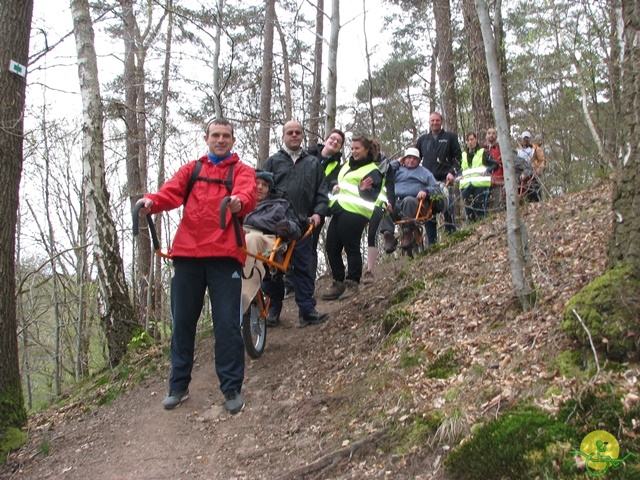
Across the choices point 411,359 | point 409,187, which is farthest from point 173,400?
point 409,187

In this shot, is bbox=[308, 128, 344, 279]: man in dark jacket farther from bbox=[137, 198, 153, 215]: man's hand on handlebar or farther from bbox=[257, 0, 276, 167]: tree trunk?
bbox=[257, 0, 276, 167]: tree trunk

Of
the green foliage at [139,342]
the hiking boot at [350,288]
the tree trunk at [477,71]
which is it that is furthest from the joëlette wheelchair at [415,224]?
the green foliage at [139,342]

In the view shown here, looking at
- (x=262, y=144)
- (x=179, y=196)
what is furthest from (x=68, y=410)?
(x=262, y=144)

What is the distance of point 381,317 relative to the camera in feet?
18.3

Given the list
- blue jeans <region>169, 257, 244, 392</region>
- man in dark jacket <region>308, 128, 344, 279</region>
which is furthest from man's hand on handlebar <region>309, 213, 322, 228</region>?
blue jeans <region>169, 257, 244, 392</region>

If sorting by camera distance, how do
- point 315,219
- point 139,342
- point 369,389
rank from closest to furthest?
point 369,389
point 315,219
point 139,342

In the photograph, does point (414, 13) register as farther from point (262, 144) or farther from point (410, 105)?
point (262, 144)

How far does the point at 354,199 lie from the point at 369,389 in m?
3.35

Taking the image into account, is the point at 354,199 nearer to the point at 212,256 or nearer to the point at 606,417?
the point at 212,256

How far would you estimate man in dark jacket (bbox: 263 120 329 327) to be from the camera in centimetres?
622

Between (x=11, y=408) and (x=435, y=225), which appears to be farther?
(x=435, y=225)

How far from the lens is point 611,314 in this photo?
2.81 m

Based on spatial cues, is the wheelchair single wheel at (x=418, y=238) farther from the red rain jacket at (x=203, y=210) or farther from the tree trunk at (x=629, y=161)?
the tree trunk at (x=629, y=161)

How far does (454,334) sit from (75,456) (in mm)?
3172
